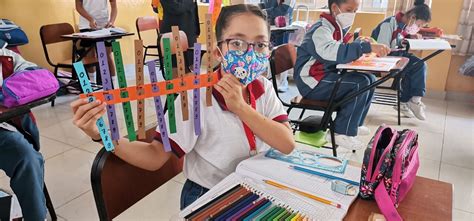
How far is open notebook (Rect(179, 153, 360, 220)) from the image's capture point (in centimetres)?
75

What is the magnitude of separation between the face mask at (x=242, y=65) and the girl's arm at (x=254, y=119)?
0.06 feet

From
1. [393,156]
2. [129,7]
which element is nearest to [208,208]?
[393,156]

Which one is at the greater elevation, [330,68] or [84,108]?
[84,108]

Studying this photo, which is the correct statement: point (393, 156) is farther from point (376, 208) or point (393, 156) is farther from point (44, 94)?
point (44, 94)

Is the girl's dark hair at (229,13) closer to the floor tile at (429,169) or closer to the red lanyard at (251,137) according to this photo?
the red lanyard at (251,137)

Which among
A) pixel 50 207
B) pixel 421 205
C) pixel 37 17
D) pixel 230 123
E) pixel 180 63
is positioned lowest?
pixel 50 207

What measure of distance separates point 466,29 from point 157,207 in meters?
3.76

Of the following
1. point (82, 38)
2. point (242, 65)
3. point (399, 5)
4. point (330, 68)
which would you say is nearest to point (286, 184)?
point (242, 65)

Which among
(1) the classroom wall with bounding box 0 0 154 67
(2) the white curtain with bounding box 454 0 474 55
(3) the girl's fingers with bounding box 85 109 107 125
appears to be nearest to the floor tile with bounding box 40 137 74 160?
Answer: (1) the classroom wall with bounding box 0 0 154 67

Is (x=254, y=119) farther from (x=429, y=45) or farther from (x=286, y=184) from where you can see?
(x=429, y=45)

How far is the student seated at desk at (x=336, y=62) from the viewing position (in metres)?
2.25

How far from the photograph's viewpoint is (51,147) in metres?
2.71

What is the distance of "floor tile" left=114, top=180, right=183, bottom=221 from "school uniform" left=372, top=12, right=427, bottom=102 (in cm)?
254

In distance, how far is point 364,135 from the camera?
3066mm
